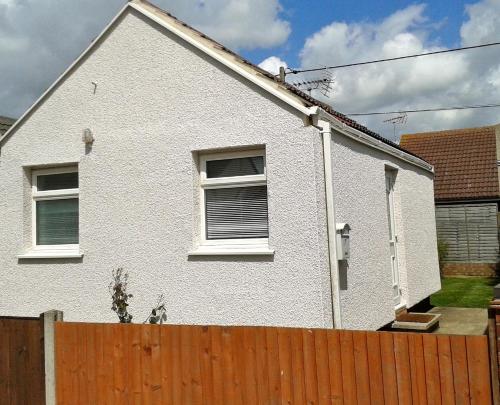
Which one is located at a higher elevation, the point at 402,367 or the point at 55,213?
the point at 55,213

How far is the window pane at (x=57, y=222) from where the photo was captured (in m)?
8.06

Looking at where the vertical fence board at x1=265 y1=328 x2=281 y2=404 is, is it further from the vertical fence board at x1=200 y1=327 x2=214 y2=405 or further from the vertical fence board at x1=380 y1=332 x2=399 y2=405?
the vertical fence board at x1=380 y1=332 x2=399 y2=405

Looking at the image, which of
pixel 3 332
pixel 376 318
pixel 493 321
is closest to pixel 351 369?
pixel 493 321

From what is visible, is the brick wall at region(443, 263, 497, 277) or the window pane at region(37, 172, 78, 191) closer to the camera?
the window pane at region(37, 172, 78, 191)

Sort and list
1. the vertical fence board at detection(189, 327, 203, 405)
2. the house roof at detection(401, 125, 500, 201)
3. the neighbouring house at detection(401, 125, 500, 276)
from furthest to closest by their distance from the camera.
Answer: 1. the house roof at detection(401, 125, 500, 201)
2. the neighbouring house at detection(401, 125, 500, 276)
3. the vertical fence board at detection(189, 327, 203, 405)

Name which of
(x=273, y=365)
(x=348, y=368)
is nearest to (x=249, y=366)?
(x=273, y=365)

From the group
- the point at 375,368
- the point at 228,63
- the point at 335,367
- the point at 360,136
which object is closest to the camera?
the point at 375,368

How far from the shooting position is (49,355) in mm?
5512

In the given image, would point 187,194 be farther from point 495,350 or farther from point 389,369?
point 495,350

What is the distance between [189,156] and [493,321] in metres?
4.31

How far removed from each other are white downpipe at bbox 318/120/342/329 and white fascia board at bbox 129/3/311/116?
1.24 feet

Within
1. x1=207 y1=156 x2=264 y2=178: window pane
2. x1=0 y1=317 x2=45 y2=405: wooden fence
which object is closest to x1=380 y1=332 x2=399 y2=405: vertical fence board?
x1=207 y1=156 x2=264 y2=178: window pane

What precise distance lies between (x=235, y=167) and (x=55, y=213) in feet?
10.3

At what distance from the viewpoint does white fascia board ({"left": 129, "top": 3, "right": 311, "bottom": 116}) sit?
633 centimetres
